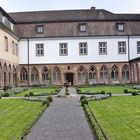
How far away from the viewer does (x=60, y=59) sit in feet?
179

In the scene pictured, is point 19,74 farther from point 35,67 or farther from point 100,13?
point 100,13

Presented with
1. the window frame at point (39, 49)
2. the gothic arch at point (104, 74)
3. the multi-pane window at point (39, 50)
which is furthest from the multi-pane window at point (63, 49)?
the gothic arch at point (104, 74)

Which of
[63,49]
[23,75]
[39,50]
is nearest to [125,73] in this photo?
[63,49]

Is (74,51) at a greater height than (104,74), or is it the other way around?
(74,51)

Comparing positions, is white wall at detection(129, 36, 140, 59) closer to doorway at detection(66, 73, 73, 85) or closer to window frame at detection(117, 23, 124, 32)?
window frame at detection(117, 23, 124, 32)

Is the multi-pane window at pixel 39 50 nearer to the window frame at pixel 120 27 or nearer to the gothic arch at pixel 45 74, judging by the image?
the gothic arch at pixel 45 74

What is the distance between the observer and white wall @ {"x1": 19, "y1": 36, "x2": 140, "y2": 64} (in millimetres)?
54312

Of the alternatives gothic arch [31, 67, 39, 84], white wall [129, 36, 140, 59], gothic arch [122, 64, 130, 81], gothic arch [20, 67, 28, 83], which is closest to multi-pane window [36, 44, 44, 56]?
gothic arch [31, 67, 39, 84]

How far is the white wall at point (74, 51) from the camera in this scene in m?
54.3

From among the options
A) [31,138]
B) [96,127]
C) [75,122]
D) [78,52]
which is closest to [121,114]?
[75,122]

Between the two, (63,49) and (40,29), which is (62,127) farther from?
(40,29)

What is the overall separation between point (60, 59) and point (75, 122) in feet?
127

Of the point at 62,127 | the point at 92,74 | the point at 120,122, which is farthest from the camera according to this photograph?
the point at 92,74

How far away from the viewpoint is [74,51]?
179ft
